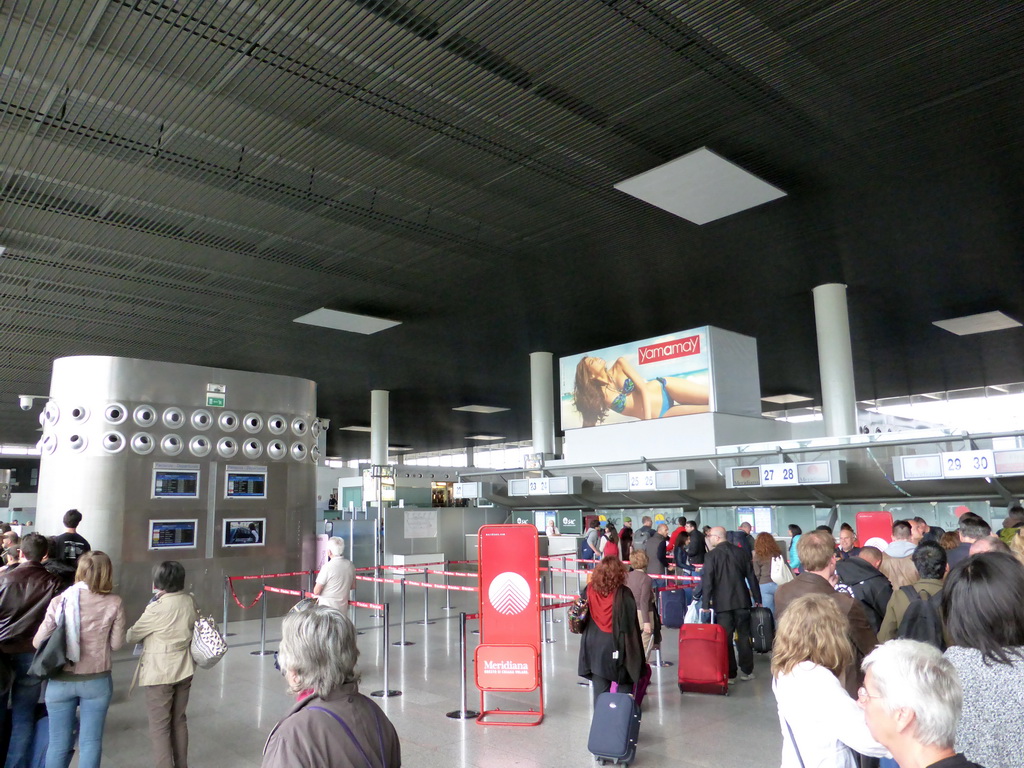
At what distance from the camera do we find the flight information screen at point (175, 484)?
11.8m

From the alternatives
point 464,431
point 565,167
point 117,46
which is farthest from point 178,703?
point 464,431

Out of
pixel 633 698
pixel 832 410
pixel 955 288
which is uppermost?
pixel 955 288

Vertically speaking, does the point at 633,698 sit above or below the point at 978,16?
below

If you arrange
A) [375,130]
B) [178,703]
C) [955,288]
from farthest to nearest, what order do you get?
[955,288] → [375,130] → [178,703]

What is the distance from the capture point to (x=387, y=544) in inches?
872

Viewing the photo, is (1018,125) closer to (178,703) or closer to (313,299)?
(178,703)

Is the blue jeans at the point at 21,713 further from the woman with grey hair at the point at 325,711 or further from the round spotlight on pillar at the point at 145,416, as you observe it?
the round spotlight on pillar at the point at 145,416

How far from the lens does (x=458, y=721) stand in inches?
262

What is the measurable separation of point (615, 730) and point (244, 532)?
29.6 feet

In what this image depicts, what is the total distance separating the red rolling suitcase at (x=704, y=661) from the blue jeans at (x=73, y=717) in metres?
5.22

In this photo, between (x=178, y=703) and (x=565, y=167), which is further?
(x=565, y=167)

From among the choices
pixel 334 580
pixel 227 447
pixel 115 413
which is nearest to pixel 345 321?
pixel 227 447

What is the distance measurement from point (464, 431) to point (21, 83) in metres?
28.0

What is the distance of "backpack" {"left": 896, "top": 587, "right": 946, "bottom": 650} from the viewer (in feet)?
12.3
